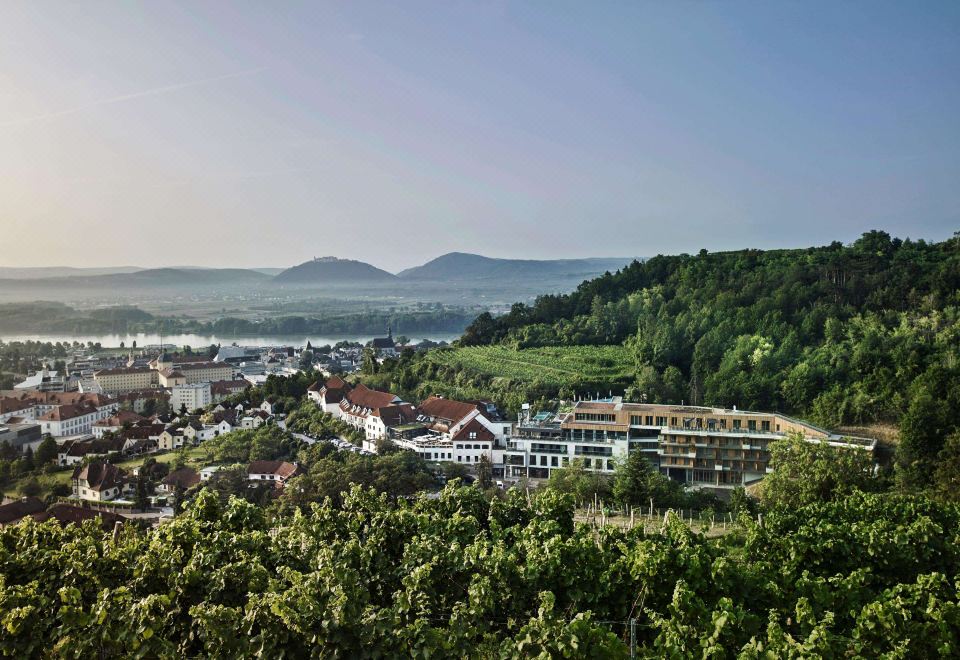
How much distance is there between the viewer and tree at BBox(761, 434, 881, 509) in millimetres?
11406

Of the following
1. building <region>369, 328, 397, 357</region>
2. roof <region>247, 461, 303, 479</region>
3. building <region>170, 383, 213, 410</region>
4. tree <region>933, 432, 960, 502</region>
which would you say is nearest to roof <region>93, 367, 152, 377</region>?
building <region>170, 383, 213, 410</region>

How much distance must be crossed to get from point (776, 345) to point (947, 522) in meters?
14.4

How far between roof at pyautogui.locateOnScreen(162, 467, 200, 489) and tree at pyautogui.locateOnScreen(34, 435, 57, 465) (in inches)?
186

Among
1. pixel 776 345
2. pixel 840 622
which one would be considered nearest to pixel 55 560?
pixel 840 622

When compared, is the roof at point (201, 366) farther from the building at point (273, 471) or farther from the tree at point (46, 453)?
the building at point (273, 471)

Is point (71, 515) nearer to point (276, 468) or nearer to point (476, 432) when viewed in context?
point (276, 468)

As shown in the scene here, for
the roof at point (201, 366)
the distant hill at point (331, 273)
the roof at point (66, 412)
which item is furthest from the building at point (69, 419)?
the distant hill at point (331, 273)

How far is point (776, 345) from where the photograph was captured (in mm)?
22344

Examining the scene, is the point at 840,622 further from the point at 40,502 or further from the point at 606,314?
the point at 606,314

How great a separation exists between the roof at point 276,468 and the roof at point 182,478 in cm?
125

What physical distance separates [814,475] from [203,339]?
202ft

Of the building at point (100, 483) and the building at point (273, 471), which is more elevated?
the building at point (273, 471)

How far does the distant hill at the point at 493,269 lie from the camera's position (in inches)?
3659

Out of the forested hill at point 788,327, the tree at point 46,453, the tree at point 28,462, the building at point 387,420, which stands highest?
the forested hill at point 788,327
